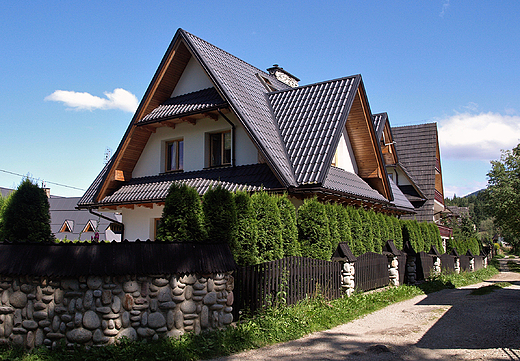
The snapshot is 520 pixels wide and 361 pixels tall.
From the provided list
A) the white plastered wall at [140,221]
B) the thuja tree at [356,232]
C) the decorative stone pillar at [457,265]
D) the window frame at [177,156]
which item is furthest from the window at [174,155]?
the decorative stone pillar at [457,265]

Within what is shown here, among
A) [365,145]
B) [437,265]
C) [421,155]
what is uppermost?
[421,155]

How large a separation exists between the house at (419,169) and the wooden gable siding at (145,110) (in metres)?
15.1

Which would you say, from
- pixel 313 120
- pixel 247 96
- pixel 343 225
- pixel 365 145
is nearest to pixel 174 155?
pixel 247 96

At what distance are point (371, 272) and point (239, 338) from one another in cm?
715

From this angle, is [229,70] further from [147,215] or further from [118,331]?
[118,331]

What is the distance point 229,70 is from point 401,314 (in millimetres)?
9742

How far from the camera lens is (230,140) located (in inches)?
574

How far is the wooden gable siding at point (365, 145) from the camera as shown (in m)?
15.7

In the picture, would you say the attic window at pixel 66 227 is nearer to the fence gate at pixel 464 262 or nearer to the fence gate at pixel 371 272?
the fence gate at pixel 464 262

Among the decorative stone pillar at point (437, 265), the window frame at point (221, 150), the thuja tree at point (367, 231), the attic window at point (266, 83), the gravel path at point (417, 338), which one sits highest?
the attic window at point (266, 83)

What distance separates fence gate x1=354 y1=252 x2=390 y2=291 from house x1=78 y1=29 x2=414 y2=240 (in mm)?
1960

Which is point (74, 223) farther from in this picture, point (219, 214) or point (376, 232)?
point (219, 214)

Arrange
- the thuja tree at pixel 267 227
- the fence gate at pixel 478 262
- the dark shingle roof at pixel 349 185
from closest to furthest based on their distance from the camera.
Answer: the thuja tree at pixel 267 227, the dark shingle roof at pixel 349 185, the fence gate at pixel 478 262

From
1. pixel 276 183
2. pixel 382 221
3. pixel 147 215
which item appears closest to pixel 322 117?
pixel 276 183
